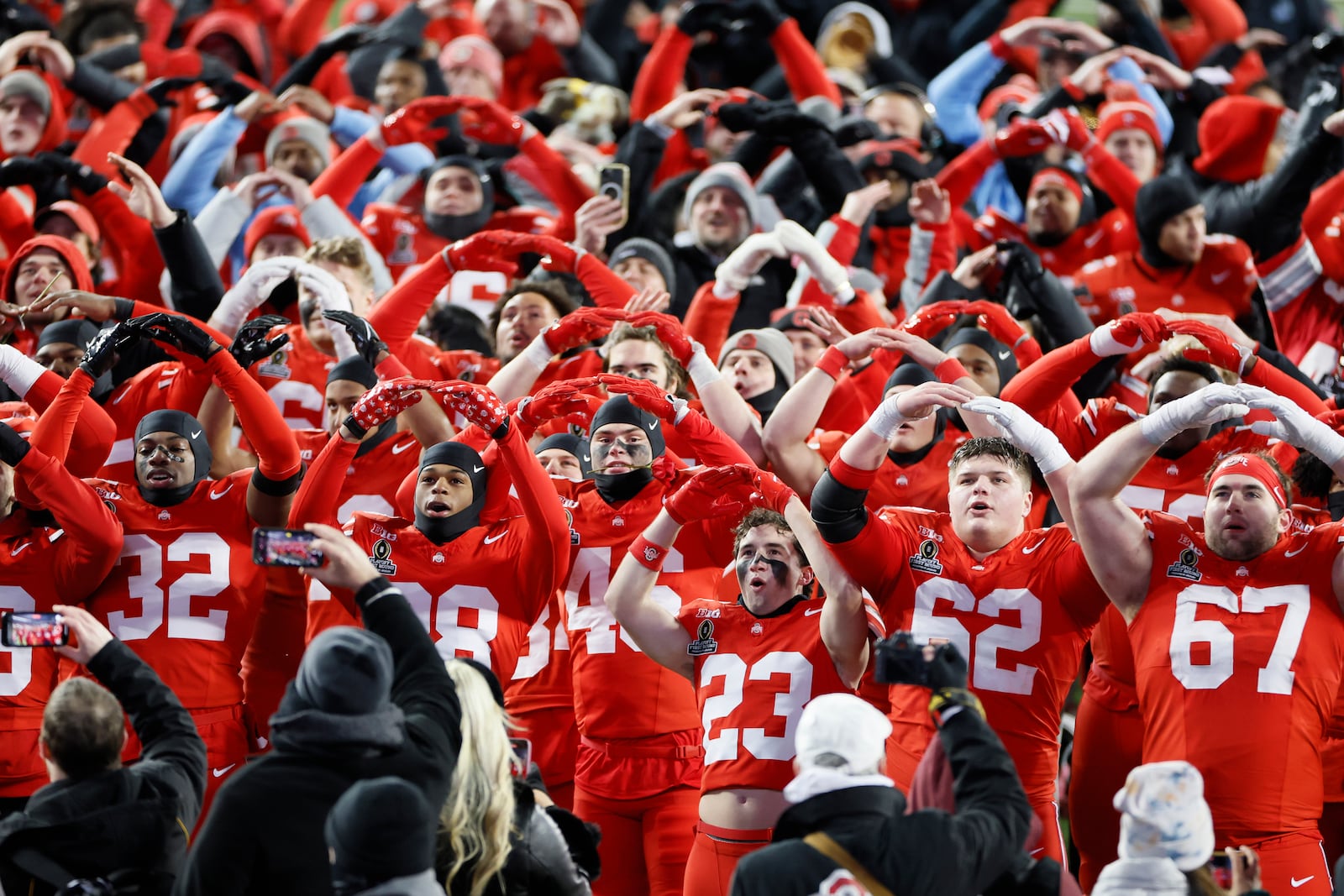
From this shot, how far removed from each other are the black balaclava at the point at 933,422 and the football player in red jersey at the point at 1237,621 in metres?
1.18

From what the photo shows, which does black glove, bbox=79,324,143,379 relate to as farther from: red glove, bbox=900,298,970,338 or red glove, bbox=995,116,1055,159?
red glove, bbox=995,116,1055,159

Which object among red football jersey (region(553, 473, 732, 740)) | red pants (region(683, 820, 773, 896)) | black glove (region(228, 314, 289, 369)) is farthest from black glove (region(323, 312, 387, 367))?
red pants (region(683, 820, 773, 896))

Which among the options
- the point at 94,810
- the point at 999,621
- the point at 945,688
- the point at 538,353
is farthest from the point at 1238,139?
the point at 94,810

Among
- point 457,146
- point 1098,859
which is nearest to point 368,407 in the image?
point 1098,859

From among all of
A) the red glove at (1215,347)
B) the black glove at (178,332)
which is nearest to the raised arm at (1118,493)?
the red glove at (1215,347)

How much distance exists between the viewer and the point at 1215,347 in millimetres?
6207

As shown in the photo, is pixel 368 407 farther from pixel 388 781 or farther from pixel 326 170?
pixel 326 170

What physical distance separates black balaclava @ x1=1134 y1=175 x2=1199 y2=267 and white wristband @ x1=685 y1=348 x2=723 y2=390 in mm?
2834

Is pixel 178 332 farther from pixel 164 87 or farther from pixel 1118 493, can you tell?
pixel 164 87

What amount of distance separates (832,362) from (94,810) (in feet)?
10.8

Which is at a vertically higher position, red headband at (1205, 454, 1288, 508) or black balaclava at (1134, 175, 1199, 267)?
black balaclava at (1134, 175, 1199, 267)

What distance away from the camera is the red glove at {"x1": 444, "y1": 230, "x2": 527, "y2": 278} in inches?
307

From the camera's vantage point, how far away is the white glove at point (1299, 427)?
5.28 meters

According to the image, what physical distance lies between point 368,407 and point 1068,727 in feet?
10.9
